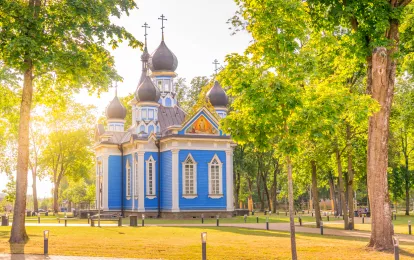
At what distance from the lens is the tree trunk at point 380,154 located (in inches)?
728

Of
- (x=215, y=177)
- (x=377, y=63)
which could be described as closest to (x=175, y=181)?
(x=215, y=177)

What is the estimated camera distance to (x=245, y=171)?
203 feet

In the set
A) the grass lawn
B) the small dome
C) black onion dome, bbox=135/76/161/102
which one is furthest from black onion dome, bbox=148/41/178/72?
the grass lawn

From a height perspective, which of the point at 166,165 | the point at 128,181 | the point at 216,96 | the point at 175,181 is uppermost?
the point at 216,96

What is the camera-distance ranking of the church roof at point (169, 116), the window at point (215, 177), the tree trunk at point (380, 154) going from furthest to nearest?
1. the church roof at point (169, 116)
2. the window at point (215, 177)
3. the tree trunk at point (380, 154)

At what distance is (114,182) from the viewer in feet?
162

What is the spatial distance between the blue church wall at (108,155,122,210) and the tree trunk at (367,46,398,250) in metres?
33.5

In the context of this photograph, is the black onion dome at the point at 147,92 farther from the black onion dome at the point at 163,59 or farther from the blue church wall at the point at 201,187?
the blue church wall at the point at 201,187

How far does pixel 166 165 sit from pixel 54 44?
80.6ft

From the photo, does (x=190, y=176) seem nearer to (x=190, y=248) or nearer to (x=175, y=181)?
(x=175, y=181)

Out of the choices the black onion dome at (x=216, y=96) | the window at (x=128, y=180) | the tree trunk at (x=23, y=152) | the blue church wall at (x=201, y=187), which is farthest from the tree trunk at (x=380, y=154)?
the black onion dome at (x=216, y=96)

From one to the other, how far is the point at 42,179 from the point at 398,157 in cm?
4334

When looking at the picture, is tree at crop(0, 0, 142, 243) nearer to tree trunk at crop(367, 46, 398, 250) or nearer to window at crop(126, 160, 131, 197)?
tree trunk at crop(367, 46, 398, 250)

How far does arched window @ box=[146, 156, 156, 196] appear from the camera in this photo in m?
45.7
